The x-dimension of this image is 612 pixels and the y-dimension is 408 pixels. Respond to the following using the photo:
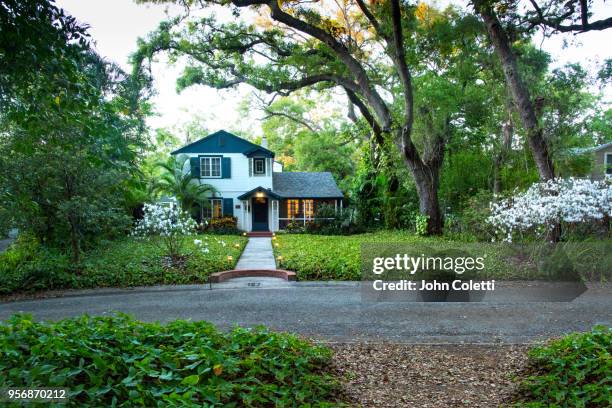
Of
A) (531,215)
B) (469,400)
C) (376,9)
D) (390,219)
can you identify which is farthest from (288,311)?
(390,219)

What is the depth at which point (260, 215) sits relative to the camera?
23.0 meters

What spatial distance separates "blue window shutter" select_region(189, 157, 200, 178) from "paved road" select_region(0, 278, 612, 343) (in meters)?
13.7

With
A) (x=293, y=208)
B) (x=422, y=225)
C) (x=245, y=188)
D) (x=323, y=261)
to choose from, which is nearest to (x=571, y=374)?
(x=323, y=261)

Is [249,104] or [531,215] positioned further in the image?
[249,104]

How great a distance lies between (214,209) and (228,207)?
699mm

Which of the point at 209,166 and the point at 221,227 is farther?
the point at 209,166

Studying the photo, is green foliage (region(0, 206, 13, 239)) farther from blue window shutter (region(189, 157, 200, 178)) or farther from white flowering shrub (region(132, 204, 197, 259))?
blue window shutter (region(189, 157, 200, 178))

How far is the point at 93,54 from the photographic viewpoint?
5.51 m

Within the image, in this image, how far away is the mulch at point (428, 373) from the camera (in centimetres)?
378

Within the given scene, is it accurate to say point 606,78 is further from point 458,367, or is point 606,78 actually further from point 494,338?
point 458,367

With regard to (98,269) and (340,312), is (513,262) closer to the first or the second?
(340,312)

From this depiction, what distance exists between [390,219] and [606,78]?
A: 10467mm

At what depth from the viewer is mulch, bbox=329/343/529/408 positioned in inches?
149

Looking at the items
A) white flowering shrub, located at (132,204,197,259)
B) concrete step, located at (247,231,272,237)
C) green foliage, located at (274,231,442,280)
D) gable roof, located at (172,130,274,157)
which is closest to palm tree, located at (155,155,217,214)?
gable roof, located at (172,130,274,157)
